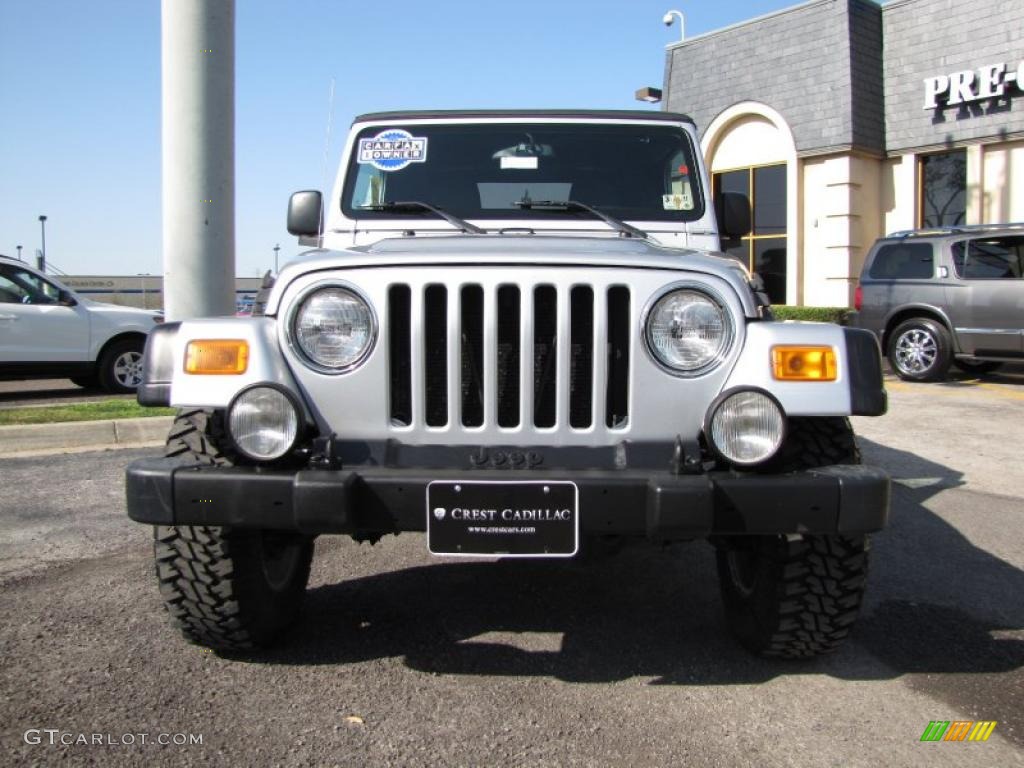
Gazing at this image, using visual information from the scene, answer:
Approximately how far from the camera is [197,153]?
7051mm

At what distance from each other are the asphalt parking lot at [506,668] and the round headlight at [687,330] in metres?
1.05

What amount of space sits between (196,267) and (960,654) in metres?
6.10

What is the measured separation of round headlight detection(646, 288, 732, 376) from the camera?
2.66 metres

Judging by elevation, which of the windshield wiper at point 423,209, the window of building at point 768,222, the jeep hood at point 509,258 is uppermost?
the window of building at point 768,222

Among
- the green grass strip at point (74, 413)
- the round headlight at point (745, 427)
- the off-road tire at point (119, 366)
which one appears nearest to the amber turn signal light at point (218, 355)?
the round headlight at point (745, 427)

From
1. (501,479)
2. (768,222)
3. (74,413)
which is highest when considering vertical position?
(768,222)

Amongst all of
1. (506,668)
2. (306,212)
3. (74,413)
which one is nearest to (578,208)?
(306,212)

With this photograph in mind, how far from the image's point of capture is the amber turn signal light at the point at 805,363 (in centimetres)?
257

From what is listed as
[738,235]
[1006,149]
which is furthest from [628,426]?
[1006,149]

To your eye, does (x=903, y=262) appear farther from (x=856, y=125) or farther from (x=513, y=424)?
(x=513, y=424)

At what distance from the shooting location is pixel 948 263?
1092 centimetres

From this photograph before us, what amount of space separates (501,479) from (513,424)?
272 millimetres

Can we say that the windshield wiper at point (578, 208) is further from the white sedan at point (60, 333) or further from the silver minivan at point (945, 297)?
the silver minivan at point (945, 297)

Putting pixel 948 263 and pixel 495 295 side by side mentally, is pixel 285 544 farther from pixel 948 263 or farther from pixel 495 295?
pixel 948 263
